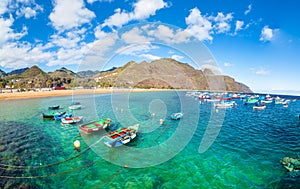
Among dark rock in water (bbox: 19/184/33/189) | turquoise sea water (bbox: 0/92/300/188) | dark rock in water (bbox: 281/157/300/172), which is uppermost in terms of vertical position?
dark rock in water (bbox: 281/157/300/172)

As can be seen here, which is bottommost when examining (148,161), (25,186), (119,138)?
(25,186)

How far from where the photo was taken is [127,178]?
31.2 feet

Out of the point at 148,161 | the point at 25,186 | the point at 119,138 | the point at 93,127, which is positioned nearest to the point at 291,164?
the point at 148,161

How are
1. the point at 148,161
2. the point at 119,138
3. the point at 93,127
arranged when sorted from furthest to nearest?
the point at 93,127
the point at 119,138
the point at 148,161

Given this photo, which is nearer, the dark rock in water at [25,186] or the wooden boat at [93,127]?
the dark rock in water at [25,186]

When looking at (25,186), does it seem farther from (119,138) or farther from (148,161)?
(148,161)

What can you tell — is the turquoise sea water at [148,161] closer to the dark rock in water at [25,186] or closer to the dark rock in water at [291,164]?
the dark rock in water at [25,186]

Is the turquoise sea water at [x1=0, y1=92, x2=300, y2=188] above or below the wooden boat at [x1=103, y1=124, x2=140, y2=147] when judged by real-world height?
below

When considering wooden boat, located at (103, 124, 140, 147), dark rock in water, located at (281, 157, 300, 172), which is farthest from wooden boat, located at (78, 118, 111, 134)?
dark rock in water, located at (281, 157, 300, 172)

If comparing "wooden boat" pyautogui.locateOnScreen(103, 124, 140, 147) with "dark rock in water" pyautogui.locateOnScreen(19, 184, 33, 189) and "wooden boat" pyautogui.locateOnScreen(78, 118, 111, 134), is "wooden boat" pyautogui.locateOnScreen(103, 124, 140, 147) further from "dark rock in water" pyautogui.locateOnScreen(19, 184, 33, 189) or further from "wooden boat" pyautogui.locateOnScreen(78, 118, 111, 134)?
"dark rock in water" pyautogui.locateOnScreen(19, 184, 33, 189)

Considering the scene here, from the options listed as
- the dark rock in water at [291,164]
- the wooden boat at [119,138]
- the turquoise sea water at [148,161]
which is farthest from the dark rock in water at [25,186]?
the dark rock in water at [291,164]

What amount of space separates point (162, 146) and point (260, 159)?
8011 mm

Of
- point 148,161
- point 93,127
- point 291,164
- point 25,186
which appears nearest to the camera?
point 25,186

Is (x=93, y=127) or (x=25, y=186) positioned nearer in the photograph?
(x=25, y=186)
